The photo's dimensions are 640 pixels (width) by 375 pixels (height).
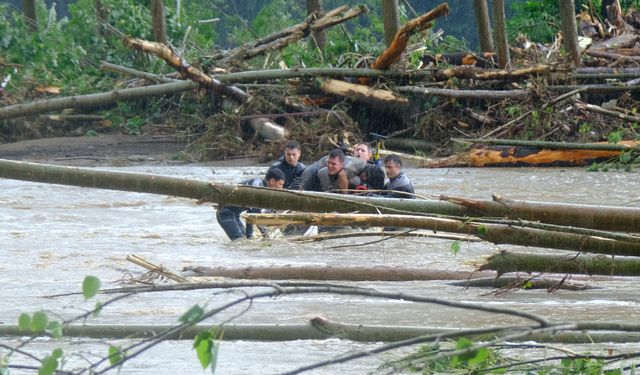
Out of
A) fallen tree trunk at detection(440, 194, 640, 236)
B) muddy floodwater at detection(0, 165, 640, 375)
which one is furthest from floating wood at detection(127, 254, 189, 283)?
fallen tree trunk at detection(440, 194, 640, 236)

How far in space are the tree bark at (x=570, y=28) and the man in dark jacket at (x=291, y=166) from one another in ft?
24.1

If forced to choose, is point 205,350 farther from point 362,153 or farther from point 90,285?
point 362,153

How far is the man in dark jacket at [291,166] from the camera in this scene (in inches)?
488

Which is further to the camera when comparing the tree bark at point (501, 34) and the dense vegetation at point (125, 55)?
the dense vegetation at point (125, 55)

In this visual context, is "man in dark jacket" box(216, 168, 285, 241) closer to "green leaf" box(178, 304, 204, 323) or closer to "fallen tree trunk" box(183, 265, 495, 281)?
"fallen tree trunk" box(183, 265, 495, 281)

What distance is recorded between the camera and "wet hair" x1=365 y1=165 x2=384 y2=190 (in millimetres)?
11844

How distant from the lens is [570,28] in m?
18.4

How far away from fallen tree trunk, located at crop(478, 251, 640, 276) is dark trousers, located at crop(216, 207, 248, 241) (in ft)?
18.6

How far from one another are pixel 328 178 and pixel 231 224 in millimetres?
1092

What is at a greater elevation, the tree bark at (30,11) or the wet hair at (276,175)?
the tree bark at (30,11)

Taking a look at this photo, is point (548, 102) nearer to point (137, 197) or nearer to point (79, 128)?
point (137, 197)

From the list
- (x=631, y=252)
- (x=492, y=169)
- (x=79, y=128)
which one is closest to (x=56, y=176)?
(x=631, y=252)

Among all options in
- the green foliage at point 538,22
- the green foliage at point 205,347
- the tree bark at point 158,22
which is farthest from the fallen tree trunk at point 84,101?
the green foliage at point 205,347

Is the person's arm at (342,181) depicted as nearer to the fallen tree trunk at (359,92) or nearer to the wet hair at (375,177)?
the wet hair at (375,177)
